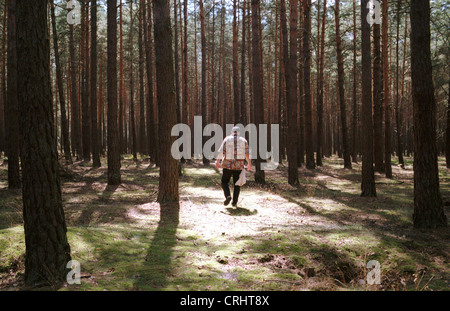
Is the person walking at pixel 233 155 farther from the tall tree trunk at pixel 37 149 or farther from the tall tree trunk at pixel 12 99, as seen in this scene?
the tall tree trunk at pixel 12 99

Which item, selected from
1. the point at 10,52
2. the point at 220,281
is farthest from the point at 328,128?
the point at 220,281

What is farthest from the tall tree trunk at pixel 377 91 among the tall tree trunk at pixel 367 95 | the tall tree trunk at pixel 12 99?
the tall tree trunk at pixel 12 99

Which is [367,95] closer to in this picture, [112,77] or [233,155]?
[233,155]

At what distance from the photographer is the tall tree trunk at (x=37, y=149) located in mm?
3588

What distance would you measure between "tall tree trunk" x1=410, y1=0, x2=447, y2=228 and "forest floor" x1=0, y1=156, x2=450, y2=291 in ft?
2.01

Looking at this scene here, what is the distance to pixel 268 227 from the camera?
6.98 metres

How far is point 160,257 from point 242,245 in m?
1.45

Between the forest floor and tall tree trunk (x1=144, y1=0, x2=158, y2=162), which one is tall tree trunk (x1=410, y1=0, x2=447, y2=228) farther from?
tall tree trunk (x1=144, y1=0, x2=158, y2=162)

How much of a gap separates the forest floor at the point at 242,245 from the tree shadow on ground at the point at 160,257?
2cm

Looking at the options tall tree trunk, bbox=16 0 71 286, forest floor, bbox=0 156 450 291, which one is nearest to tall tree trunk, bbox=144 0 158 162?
forest floor, bbox=0 156 450 291

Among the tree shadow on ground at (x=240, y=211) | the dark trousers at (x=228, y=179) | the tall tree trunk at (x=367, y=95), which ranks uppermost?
the tall tree trunk at (x=367, y=95)

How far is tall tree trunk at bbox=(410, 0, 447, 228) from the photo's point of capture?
6.40 meters

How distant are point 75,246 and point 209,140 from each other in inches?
1260
